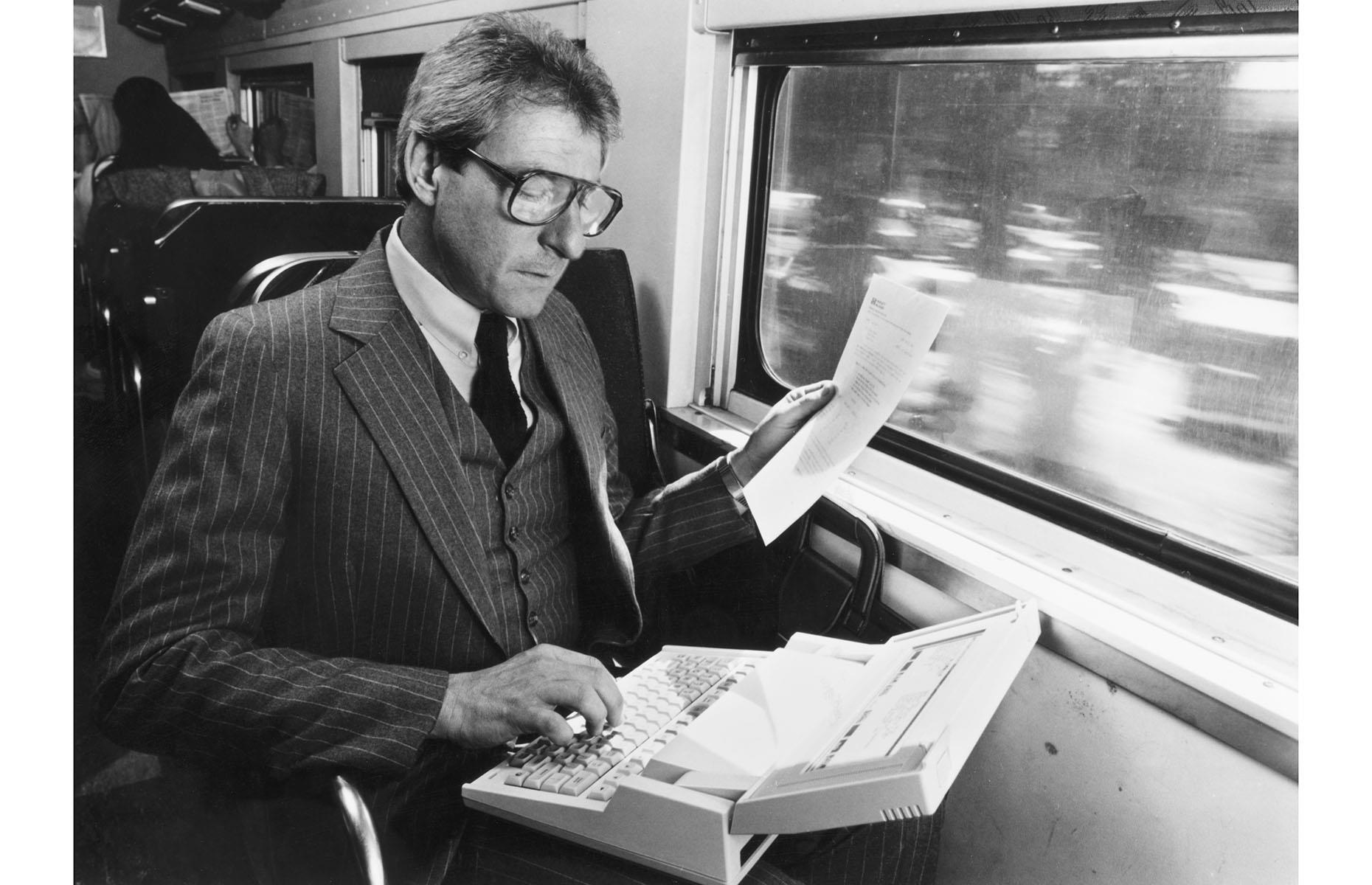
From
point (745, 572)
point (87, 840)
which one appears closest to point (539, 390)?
point (745, 572)

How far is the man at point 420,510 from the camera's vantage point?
1.20 metres

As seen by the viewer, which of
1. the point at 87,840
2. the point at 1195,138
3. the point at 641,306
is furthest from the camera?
the point at 641,306

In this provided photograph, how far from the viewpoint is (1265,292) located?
4.45ft

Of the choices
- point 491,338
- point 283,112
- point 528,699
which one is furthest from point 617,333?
point 283,112

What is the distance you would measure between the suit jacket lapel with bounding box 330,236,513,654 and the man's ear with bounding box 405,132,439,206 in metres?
0.17

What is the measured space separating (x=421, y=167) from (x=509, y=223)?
0.16 meters

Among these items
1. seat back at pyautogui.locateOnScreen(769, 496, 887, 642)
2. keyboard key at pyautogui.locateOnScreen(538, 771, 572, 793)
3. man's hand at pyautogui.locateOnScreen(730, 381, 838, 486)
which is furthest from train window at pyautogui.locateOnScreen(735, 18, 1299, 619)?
keyboard key at pyautogui.locateOnScreen(538, 771, 572, 793)

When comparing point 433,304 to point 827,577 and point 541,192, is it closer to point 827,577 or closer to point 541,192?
point 541,192

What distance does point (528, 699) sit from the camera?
119cm

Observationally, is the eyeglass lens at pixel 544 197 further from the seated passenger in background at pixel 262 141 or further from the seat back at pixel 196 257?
the seated passenger in background at pixel 262 141

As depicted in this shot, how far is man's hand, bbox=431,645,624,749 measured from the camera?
117 centimetres

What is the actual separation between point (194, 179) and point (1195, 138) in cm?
335

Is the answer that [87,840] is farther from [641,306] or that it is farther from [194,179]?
[194,179]
